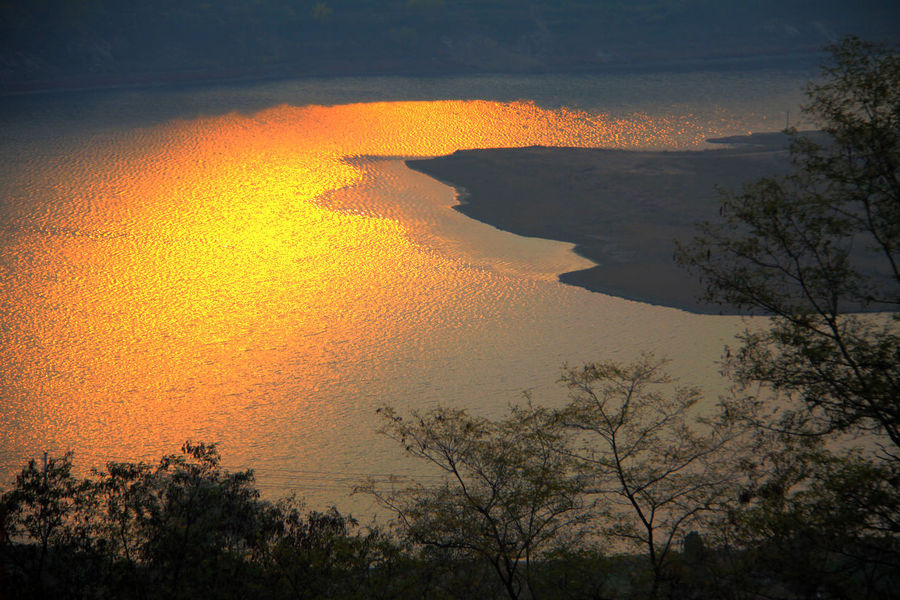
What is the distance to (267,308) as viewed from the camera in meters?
28.4

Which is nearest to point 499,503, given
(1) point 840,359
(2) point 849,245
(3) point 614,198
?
(1) point 840,359

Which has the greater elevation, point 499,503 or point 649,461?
point 499,503

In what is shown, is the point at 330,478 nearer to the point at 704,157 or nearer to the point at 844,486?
the point at 844,486

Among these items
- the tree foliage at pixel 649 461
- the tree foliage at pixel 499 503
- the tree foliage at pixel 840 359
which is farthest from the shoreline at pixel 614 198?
the tree foliage at pixel 840 359

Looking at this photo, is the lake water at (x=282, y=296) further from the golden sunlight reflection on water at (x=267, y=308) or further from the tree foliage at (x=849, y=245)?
the tree foliage at (x=849, y=245)

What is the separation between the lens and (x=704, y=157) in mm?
41281

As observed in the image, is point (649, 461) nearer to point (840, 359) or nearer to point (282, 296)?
point (840, 359)

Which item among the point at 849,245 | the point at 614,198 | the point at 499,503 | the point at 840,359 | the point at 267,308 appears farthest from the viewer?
the point at 614,198

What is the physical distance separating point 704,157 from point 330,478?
2935 cm

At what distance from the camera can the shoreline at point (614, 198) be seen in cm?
3005

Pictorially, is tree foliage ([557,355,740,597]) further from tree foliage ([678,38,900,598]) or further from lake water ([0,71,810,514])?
lake water ([0,71,810,514])

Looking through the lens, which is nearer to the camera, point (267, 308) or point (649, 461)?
point (649, 461)

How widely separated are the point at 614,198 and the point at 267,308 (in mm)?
16718

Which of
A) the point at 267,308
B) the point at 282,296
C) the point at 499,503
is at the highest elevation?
the point at 499,503
